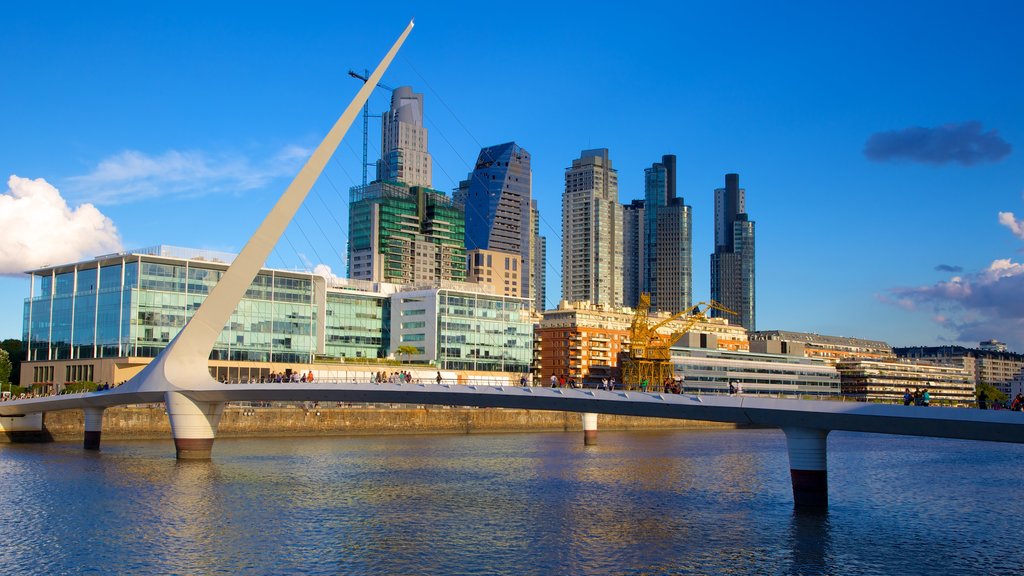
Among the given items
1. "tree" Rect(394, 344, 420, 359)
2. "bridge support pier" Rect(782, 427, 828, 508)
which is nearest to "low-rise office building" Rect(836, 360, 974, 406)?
"tree" Rect(394, 344, 420, 359)

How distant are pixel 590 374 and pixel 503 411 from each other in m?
59.8

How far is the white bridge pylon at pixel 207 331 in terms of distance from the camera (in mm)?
48719

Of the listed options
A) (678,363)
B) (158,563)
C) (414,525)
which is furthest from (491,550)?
(678,363)

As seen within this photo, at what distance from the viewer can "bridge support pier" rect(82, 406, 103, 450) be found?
57250 mm

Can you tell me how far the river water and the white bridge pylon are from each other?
7.71 ft

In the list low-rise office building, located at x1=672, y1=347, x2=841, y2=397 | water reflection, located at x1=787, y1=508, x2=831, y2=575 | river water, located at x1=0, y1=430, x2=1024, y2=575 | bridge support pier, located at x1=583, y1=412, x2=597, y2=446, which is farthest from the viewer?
low-rise office building, located at x1=672, y1=347, x2=841, y2=397

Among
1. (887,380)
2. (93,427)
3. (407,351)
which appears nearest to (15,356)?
(407,351)

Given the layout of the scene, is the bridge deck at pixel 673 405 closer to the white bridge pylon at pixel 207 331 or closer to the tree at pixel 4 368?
the white bridge pylon at pixel 207 331

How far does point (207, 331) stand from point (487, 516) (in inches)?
891

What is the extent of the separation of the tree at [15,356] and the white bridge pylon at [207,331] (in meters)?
50.2

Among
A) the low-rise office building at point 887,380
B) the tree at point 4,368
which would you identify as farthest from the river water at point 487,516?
the low-rise office building at point 887,380

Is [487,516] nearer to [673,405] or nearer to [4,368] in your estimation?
[673,405]

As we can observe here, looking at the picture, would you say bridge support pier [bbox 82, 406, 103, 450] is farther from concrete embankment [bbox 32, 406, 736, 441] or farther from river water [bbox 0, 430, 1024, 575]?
concrete embankment [bbox 32, 406, 736, 441]

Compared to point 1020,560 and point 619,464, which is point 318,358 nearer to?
point 619,464
